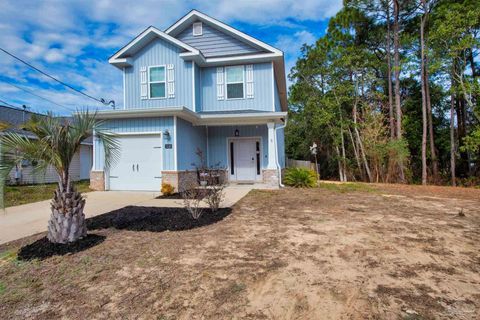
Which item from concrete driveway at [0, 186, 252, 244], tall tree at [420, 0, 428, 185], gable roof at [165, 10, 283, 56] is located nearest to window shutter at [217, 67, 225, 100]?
gable roof at [165, 10, 283, 56]

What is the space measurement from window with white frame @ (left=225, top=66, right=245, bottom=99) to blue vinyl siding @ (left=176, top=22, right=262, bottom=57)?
84 cm

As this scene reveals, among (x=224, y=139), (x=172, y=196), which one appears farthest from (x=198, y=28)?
(x=172, y=196)

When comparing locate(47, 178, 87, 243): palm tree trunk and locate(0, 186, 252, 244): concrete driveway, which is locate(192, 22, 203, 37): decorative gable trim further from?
locate(47, 178, 87, 243): palm tree trunk

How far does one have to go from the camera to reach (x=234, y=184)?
11844 millimetres

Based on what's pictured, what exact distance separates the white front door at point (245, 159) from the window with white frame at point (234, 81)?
2.15 meters

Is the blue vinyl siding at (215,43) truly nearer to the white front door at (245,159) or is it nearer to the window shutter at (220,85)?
the window shutter at (220,85)

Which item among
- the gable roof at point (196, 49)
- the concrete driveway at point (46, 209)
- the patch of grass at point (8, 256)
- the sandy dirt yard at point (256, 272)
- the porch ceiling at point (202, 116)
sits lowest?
the sandy dirt yard at point (256, 272)

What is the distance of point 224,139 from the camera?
1221 centimetres

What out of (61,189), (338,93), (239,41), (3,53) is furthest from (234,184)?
(3,53)

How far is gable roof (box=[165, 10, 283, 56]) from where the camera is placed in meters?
11.7

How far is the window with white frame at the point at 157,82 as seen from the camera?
12.1 meters

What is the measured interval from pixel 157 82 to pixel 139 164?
14.5 ft

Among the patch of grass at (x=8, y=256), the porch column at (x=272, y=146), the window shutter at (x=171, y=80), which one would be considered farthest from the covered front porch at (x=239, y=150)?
the patch of grass at (x=8, y=256)

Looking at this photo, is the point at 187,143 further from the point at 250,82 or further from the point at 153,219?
the point at 153,219
